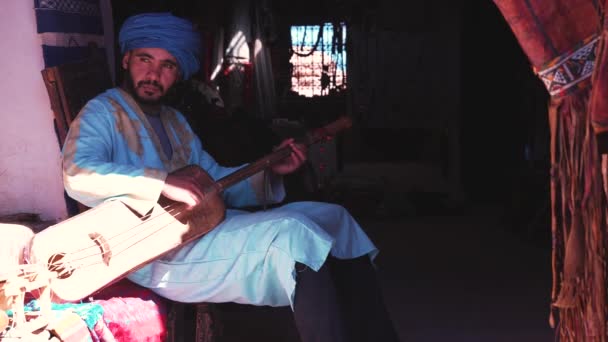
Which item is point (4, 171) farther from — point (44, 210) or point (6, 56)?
point (6, 56)

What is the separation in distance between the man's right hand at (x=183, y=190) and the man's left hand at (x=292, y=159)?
55 centimetres

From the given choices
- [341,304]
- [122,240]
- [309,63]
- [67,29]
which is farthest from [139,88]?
[309,63]

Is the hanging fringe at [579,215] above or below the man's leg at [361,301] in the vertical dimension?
above

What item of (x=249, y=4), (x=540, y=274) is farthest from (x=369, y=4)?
(x=540, y=274)

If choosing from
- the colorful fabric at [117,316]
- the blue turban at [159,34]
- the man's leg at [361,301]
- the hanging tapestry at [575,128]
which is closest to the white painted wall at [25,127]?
the blue turban at [159,34]

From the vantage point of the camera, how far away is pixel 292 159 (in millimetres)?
3145

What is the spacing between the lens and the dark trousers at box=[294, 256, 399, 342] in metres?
2.50

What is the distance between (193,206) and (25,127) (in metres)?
1.17

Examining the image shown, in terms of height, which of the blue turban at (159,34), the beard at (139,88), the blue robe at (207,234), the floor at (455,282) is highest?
the blue turban at (159,34)

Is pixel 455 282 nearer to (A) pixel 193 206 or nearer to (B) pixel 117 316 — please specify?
(A) pixel 193 206

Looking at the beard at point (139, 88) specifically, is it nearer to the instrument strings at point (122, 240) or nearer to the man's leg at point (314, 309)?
the instrument strings at point (122, 240)

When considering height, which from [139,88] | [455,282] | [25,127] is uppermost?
[139,88]

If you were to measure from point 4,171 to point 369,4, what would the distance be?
553cm

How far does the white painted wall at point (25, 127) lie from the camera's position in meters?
3.31
